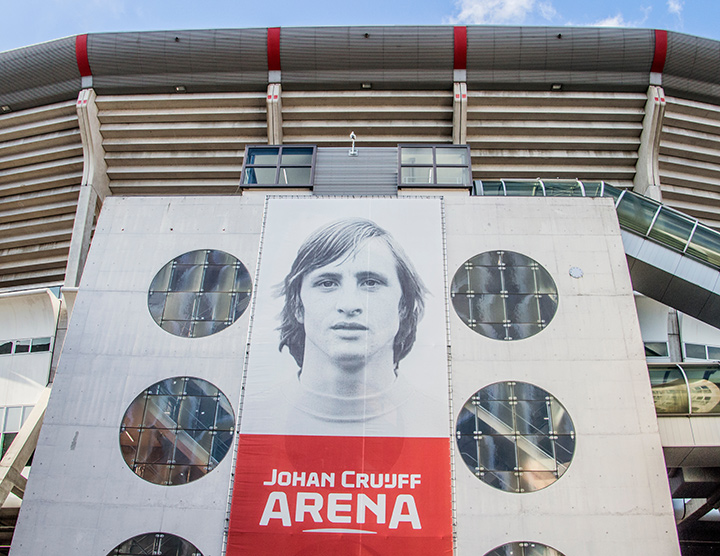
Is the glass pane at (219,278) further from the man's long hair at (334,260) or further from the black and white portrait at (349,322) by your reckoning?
the man's long hair at (334,260)

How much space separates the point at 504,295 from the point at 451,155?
18.8 ft

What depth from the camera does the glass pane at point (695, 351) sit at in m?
21.8

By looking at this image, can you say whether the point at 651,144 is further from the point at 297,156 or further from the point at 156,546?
the point at 156,546

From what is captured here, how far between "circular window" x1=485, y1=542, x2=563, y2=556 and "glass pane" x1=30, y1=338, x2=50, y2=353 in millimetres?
15722

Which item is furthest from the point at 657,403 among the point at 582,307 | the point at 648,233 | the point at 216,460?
the point at 216,460

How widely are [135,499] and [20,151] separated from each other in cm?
2033

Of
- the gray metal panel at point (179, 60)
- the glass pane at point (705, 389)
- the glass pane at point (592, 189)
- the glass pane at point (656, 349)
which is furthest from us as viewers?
the gray metal panel at point (179, 60)

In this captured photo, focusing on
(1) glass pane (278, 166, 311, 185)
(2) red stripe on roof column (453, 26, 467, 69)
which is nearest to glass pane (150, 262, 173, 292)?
(1) glass pane (278, 166, 311, 185)

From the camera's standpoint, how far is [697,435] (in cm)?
1537

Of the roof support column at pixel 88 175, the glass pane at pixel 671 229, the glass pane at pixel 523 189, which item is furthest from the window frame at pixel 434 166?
the roof support column at pixel 88 175

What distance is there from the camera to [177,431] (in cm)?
1547

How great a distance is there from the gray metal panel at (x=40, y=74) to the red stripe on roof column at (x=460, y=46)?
16579mm

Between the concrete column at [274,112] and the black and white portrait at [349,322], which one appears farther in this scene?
the concrete column at [274,112]

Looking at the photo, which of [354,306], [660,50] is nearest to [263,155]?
[354,306]
